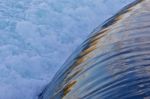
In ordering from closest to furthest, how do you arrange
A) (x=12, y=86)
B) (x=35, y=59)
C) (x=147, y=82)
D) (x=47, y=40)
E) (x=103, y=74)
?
1. (x=147, y=82)
2. (x=103, y=74)
3. (x=12, y=86)
4. (x=35, y=59)
5. (x=47, y=40)

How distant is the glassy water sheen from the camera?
6.46 feet

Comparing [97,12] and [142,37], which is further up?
[142,37]

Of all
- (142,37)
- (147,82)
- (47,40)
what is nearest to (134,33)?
(142,37)

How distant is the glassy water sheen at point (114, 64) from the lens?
1970 millimetres

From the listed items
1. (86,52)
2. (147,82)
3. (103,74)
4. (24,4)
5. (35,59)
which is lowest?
(24,4)

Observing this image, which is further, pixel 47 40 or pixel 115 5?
pixel 115 5

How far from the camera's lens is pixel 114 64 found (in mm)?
2188

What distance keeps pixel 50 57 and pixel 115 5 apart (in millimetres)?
1965

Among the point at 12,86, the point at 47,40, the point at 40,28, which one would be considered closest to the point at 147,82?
the point at 12,86

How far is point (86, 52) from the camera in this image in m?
2.60

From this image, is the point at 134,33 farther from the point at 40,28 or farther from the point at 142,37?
the point at 40,28

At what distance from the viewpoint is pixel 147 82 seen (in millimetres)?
1932

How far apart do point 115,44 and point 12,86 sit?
1819mm

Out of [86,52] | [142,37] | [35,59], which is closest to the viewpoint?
[142,37]
